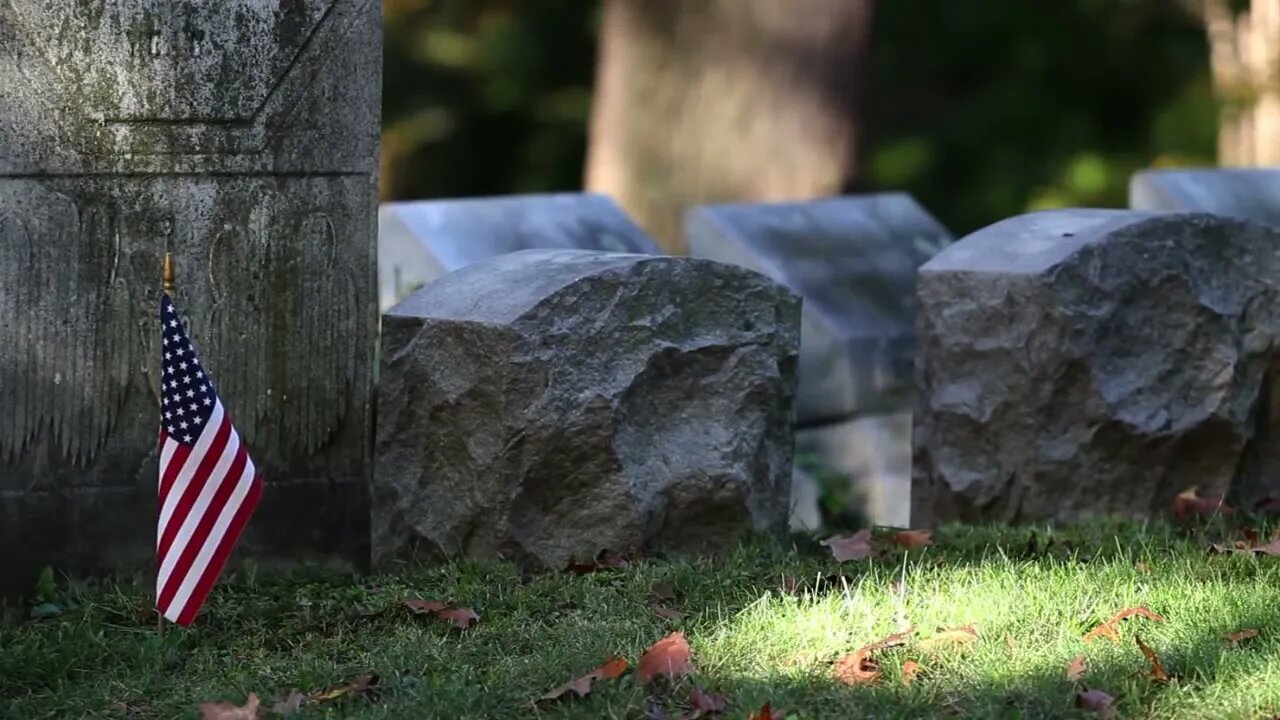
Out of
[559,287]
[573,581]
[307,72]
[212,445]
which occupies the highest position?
[307,72]

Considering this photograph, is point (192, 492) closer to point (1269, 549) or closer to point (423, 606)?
point (423, 606)

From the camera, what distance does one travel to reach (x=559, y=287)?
5.29 m

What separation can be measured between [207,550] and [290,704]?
2.27 ft

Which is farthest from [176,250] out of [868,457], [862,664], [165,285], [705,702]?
[868,457]

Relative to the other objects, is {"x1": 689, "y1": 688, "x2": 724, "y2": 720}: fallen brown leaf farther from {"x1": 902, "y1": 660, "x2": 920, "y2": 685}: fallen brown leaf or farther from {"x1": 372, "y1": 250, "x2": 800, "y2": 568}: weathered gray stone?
{"x1": 372, "y1": 250, "x2": 800, "y2": 568}: weathered gray stone

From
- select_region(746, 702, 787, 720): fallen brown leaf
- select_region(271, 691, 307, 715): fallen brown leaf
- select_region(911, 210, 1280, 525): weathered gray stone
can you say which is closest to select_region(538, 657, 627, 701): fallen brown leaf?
select_region(746, 702, 787, 720): fallen brown leaf

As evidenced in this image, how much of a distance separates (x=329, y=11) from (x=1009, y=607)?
2.55 meters

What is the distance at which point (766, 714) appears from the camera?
387 centimetres

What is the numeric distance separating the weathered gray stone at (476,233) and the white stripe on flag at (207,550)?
8.98ft

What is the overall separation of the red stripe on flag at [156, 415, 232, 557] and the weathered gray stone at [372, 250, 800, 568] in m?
0.84

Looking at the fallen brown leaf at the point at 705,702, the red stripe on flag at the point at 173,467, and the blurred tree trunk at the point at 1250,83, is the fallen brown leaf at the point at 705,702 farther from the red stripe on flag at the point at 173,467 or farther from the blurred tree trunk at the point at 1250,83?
the blurred tree trunk at the point at 1250,83

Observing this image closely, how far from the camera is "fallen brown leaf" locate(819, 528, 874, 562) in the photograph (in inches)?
207

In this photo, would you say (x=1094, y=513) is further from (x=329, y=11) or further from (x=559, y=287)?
(x=329, y=11)

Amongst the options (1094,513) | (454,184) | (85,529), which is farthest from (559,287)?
(454,184)
